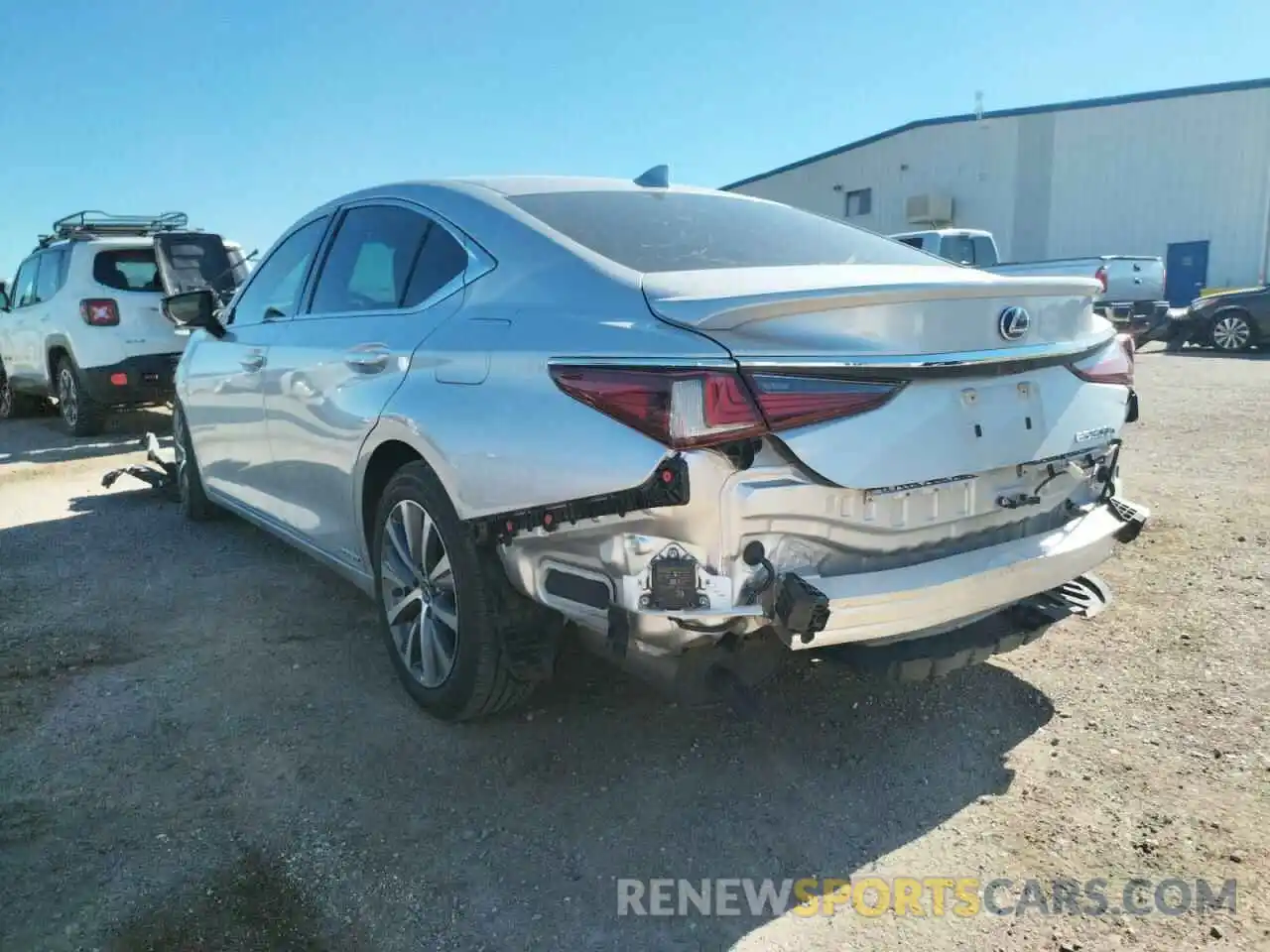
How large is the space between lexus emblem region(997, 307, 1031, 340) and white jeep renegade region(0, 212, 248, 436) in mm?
8089

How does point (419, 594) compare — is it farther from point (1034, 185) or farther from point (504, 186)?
point (1034, 185)

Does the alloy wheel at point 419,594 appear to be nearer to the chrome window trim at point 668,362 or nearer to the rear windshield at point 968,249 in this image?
the chrome window trim at point 668,362

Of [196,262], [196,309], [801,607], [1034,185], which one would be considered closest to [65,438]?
[196,262]

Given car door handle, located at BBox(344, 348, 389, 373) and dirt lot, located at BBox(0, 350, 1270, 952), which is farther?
car door handle, located at BBox(344, 348, 389, 373)

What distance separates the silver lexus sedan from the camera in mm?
2277

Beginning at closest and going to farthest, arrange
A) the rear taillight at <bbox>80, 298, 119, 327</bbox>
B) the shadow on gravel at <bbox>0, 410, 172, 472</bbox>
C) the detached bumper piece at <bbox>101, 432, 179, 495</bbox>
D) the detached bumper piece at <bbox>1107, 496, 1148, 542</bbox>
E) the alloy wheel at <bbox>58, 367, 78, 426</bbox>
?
1. the detached bumper piece at <bbox>1107, 496, 1148, 542</bbox>
2. the detached bumper piece at <bbox>101, 432, 179, 495</bbox>
3. the shadow on gravel at <bbox>0, 410, 172, 472</bbox>
4. the rear taillight at <bbox>80, 298, 119, 327</bbox>
5. the alloy wheel at <bbox>58, 367, 78, 426</bbox>

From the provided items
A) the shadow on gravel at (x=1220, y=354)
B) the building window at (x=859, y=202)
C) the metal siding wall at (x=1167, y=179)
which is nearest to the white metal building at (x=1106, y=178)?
the metal siding wall at (x=1167, y=179)

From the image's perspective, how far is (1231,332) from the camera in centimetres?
1448

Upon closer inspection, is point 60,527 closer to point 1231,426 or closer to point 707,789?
point 707,789

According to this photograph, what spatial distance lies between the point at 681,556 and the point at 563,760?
3.38ft

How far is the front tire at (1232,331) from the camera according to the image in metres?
14.4

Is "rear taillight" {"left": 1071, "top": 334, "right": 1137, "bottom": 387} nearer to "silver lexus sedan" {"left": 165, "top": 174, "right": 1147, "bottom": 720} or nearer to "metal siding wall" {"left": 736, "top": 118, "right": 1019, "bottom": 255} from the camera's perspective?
"silver lexus sedan" {"left": 165, "top": 174, "right": 1147, "bottom": 720}

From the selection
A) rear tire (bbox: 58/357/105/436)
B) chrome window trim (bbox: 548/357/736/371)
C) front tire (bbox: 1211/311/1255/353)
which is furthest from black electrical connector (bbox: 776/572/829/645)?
front tire (bbox: 1211/311/1255/353)

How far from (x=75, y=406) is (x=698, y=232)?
8.77 metres
